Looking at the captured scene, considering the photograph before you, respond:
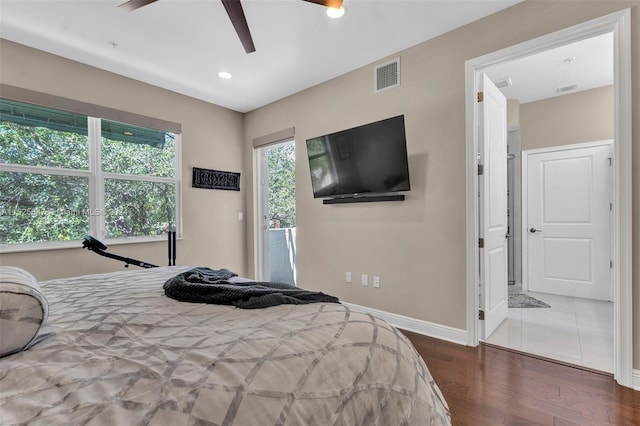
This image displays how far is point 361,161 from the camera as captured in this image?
2986 millimetres

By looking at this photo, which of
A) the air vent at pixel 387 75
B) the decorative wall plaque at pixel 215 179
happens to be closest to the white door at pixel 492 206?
the air vent at pixel 387 75

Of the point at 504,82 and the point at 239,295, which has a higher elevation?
the point at 504,82

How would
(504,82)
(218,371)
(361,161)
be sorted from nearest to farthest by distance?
1. (218,371)
2. (361,161)
3. (504,82)

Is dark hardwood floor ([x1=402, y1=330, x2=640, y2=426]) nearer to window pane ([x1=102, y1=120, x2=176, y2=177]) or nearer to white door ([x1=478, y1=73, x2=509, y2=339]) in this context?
white door ([x1=478, y1=73, x2=509, y2=339])

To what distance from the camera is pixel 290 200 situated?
164 inches

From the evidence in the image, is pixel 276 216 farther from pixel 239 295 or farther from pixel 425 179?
pixel 239 295

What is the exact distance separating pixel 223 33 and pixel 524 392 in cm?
349

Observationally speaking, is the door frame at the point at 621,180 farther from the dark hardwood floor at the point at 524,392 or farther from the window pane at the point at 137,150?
the window pane at the point at 137,150

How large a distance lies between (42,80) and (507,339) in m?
4.87

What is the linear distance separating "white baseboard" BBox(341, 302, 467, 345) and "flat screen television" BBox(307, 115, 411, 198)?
1.24 meters

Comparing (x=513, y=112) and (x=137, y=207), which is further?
(x=513, y=112)

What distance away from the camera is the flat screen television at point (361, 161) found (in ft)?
8.98

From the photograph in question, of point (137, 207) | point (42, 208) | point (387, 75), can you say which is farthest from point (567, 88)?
point (42, 208)

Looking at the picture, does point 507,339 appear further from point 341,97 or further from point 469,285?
point 341,97
